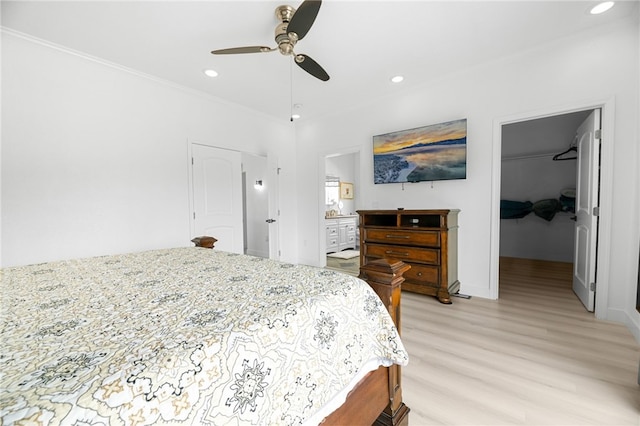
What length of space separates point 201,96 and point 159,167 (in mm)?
1179

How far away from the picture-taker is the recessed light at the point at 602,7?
2076mm

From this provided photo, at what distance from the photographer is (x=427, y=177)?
11.0ft

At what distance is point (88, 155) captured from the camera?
8.79 ft

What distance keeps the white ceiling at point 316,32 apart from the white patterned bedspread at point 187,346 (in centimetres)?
209

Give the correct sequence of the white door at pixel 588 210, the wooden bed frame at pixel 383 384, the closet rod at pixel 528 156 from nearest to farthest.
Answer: the wooden bed frame at pixel 383 384 → the white door at pixel 588 210 → the closet rod at pixel 528 156

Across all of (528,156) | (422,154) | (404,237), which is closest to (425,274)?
(404,237)

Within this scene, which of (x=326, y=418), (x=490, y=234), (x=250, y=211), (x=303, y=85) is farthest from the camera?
(x=250, y=211)

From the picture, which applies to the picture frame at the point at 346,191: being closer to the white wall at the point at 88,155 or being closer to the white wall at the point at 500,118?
the white wall at the point at 500,118

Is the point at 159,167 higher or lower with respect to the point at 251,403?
higher

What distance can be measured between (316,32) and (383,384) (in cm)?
271

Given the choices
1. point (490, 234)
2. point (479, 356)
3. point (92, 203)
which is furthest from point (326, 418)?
point (92, 203)

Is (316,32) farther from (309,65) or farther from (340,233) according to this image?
(340,233)

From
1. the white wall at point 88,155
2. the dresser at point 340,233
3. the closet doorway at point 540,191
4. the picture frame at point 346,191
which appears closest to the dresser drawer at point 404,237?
the dresser at point 340,233

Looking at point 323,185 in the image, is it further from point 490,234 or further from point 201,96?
point 490,234
